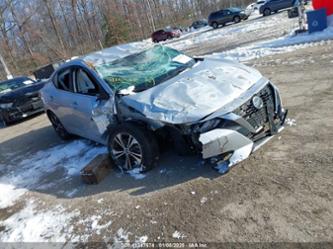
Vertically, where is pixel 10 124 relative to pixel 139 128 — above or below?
below

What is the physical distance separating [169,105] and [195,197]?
115cm

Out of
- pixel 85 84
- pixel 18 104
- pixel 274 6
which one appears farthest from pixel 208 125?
pixel 274 6

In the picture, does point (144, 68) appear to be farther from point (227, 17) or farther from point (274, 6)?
point (227, 17)

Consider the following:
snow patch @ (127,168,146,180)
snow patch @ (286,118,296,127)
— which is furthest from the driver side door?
snow patch @ (286,118,296,127)

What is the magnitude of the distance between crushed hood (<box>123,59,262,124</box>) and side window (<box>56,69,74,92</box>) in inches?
67.7

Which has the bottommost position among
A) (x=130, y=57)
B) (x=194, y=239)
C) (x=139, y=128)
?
(x=194, y=239)

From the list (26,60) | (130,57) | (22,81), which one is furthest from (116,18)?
(130,57)

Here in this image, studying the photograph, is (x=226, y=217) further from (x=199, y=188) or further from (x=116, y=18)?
(x=116, y=18)

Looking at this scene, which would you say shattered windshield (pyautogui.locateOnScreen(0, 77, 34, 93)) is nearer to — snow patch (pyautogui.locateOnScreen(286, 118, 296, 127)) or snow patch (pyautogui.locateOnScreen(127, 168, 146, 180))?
snow patch (pyautogui.locateOnScreen(127, 168, 146, 180))

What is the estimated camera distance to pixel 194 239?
292 centimetres

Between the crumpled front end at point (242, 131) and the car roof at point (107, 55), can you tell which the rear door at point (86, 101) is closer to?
the car roof at point (107, 55)

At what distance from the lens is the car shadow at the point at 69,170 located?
407 cm

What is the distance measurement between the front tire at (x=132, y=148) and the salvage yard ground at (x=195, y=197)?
0.53 ft

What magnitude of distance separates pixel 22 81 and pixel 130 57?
7.73 meters
